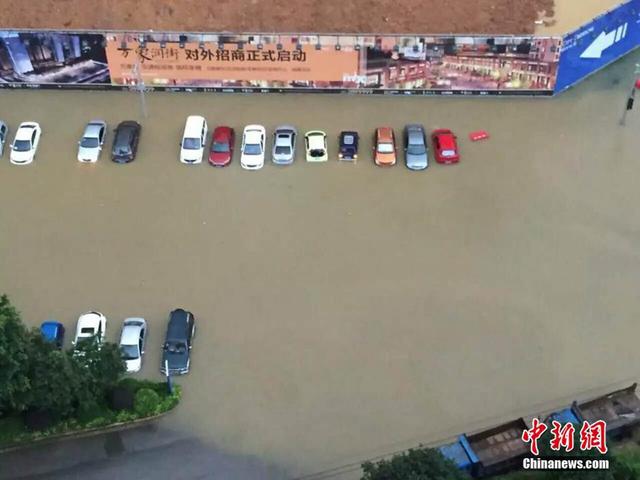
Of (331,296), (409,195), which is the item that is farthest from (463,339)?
(409,195)

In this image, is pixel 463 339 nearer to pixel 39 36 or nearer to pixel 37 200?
pixel 37 200

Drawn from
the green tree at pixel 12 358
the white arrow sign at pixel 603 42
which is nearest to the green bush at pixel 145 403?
the green tree at pixel 12 358

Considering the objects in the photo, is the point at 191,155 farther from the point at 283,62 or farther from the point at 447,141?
the point at 447,141

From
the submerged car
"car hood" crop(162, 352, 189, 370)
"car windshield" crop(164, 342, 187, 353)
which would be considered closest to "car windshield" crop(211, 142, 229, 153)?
the submerged car

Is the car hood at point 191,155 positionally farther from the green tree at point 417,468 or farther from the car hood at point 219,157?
the green tree at point 417,468

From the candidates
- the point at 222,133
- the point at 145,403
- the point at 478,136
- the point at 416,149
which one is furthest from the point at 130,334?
the point at 478,136

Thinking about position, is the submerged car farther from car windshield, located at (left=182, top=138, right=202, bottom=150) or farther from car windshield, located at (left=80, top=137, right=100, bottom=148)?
car windshield, located at (left=80, top=137, right=100, bottom=148)
